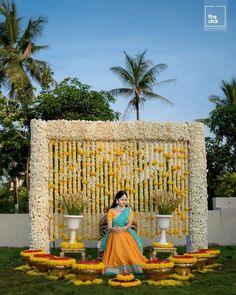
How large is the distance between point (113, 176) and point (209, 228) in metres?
3.92

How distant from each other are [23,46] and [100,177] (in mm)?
16139

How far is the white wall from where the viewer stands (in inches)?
509

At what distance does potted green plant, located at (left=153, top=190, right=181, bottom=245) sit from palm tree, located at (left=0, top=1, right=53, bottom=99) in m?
12.9

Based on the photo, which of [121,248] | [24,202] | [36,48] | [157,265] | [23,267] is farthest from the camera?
[36,48]

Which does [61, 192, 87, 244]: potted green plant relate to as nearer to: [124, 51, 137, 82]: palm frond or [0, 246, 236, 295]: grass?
[0, 246, 236, 295]: grass

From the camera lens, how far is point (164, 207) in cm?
985

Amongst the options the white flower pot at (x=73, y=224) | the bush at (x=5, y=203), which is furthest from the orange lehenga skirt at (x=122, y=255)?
the bush at (x=5, y=203)

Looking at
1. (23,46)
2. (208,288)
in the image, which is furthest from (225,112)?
(208,288)

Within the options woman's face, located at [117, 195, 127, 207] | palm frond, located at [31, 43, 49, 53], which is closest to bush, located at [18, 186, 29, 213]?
woman's face, located at [117, 195, 127, 207]

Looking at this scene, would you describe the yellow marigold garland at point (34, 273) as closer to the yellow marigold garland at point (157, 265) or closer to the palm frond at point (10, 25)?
the yellow marigold garland at point (157, 265)

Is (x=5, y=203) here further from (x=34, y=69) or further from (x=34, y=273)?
(x=34, y=69)

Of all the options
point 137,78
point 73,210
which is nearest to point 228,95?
point 137,78

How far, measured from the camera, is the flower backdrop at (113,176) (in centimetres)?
1002

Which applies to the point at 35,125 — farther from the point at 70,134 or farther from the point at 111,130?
the point at 111,130
